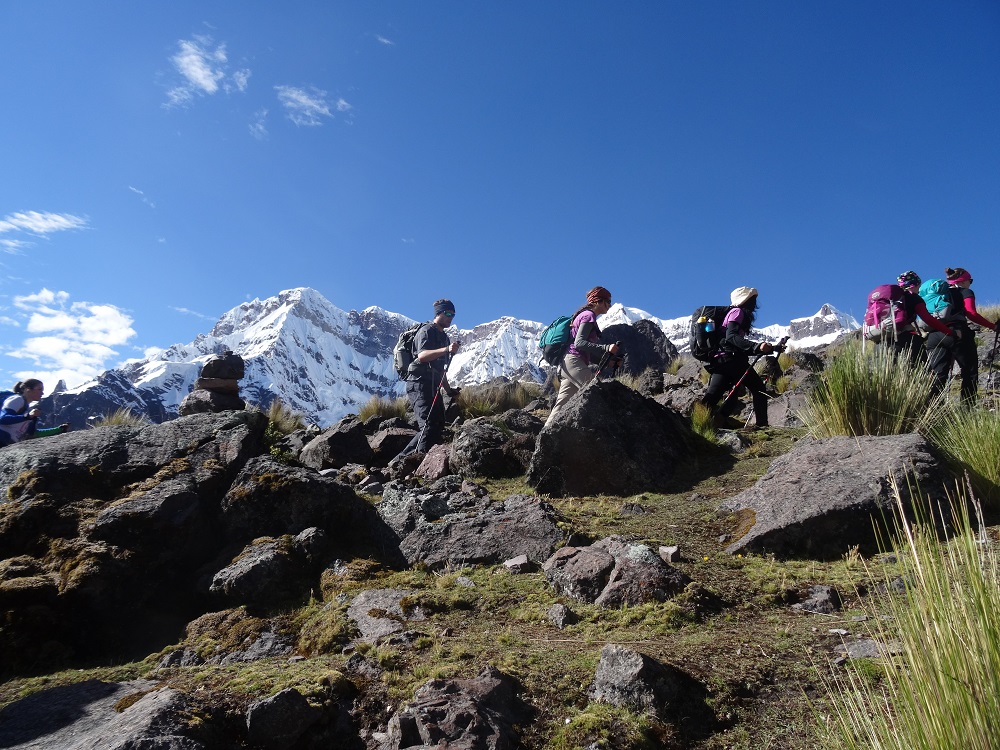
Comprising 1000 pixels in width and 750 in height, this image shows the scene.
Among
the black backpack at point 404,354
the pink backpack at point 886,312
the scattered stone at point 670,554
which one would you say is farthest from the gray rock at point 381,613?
the pink backpack at point 886,312

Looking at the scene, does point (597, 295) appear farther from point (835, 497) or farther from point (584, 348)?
point (835, 497)

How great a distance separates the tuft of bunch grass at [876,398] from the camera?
5.51 m

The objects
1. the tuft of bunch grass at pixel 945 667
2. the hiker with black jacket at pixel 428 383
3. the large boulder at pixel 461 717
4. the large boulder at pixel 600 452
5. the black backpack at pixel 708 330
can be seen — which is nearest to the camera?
the tuft of bunch grass at pixel 945 667

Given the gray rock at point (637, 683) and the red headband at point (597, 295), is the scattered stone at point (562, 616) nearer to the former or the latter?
the gray rock at point (637, 683)

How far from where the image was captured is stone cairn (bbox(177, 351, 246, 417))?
10555mm

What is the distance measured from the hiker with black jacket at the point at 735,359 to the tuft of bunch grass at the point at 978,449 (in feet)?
8.58

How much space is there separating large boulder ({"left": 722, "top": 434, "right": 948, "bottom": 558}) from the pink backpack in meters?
3.74

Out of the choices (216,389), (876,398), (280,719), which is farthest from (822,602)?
(216,389)

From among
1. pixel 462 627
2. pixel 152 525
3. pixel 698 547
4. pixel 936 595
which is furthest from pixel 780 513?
pixel 152 525

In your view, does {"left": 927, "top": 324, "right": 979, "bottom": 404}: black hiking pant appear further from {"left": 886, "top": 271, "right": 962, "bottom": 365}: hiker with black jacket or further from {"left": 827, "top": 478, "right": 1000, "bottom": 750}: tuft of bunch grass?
{"left": 827, "top": 478, "right": 1000, "bottom": 750}: tuft of bunch grass

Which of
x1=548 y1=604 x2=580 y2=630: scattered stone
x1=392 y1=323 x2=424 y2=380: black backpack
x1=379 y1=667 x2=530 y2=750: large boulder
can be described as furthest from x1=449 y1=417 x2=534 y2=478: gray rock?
x1=379 y1=667 x2=530 y2=750: large boulder

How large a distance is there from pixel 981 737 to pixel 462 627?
2688 mm

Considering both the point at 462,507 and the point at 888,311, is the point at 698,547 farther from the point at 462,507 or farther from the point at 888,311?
the point at 888,311

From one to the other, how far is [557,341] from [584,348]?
1.63 feet
